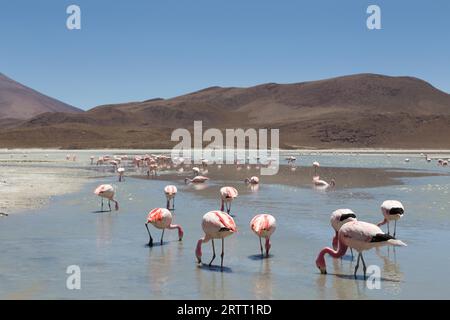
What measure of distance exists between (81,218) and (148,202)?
4.27 m

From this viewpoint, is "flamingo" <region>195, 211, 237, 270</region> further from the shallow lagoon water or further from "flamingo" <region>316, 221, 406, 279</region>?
"flamingo" <region>316, 221, 406, 279</region>

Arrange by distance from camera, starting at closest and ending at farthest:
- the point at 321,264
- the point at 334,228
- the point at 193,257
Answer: the point at 321,264 → the point at 193,257 → the point at 334,228

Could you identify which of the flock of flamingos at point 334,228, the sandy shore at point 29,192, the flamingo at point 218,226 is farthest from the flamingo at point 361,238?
the sandy shore at point 29,192

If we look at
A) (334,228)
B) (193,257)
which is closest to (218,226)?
(193,257)

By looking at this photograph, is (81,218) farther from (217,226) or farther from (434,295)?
(434,295)

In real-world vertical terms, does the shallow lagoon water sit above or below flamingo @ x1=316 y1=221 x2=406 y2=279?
below

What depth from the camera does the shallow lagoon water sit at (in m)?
8.59

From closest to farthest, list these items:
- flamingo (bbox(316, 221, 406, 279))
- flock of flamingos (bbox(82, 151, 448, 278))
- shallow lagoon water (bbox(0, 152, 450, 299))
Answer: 1. shallow lagoon water (bbox(0, 152, 450, 299))
2. flamingo (bbox(316, 221, 406, 279))
3. flock of flamingos (bbox(82, 151, 448, 278))

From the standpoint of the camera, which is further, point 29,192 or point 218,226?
point 29,192

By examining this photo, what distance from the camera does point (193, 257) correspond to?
11.0 m

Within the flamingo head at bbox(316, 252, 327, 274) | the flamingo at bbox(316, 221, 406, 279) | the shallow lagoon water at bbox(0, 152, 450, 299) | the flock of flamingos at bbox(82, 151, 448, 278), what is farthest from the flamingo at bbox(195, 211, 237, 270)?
the flamingo at bbox(316, 221, 406, 279)

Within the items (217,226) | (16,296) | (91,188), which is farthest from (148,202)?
(16,296)

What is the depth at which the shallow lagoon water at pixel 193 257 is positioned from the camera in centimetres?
859

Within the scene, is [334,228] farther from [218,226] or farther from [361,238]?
[218,226]
